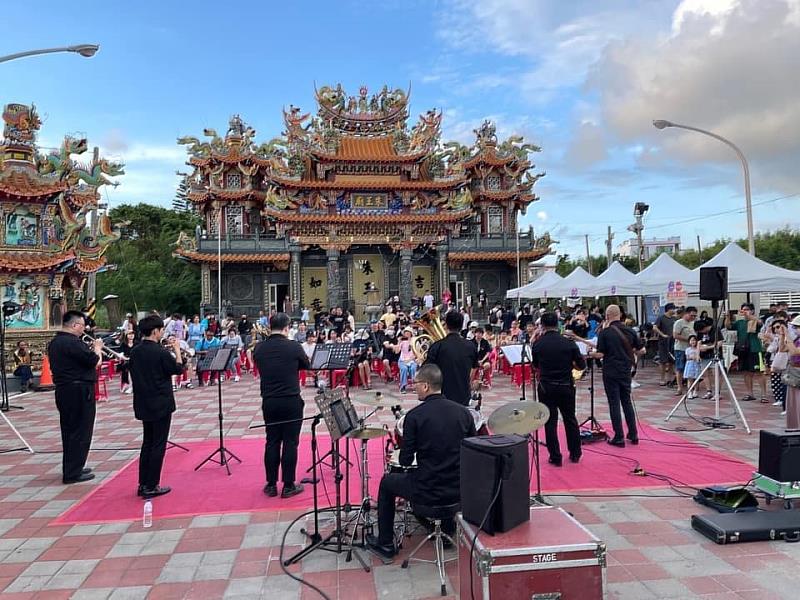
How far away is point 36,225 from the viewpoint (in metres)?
18.4

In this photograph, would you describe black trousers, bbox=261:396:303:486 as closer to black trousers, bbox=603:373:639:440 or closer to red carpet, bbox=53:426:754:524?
red carpet, bbox=53:426:754:524

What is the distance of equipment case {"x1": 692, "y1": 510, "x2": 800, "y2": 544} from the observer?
4.62 metres

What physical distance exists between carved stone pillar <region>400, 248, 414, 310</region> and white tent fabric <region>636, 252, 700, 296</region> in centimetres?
1688

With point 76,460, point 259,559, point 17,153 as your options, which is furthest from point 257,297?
point 259,559

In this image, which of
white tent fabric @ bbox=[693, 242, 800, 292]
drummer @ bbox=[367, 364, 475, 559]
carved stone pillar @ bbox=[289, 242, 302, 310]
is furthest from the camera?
carved stone pillar @ bbox=[289, 242, 302, 310]

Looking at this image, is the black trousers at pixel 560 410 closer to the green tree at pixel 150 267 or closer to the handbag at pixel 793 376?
the handbag at pixel 793 376

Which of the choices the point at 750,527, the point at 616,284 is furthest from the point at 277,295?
the point at 750,527

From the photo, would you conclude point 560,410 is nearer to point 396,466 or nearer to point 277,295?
point 396,466

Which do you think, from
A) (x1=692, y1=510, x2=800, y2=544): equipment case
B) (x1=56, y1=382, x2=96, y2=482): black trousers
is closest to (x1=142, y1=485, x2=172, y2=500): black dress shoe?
(x1=56, y1=382, x2=96, y2=482): black trousers

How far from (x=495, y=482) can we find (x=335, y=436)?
4.94 ft

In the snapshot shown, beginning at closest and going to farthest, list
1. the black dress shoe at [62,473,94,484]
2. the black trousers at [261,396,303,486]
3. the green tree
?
the black trousers at [261,396,303,486]
the black dress shoe at [62,473,94,484]
the green tree

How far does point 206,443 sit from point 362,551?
467 centimetres

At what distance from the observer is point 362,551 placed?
4.64 m

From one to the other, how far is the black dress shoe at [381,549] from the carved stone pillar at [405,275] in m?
26.9
